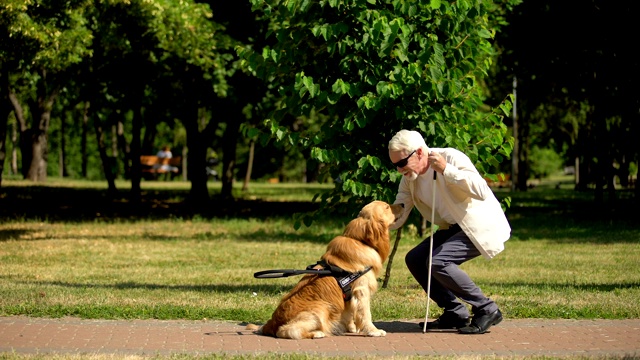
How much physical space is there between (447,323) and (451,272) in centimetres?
63

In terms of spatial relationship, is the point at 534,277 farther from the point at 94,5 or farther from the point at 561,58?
the point at 561,58

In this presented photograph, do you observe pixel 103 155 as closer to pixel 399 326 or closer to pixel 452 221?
pixel 399 326

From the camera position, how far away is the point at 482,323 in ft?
26.8

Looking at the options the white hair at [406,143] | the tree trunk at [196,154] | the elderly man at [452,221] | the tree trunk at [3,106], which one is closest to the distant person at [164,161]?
the tree trunk at [3,106]

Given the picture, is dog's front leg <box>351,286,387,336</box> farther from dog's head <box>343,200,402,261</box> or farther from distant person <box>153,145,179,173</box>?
distant person <box>153,145,179,173</box>

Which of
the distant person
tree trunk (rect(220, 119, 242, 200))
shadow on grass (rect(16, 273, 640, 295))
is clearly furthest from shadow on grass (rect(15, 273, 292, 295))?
the distant person

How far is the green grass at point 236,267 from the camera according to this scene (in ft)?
31.2

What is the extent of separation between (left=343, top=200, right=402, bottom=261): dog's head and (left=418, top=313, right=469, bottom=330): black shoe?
1020 millimetres

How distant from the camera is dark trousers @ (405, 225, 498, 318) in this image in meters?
8.09

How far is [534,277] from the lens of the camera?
43.3 feet

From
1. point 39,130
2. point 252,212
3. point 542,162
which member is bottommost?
point 252,212

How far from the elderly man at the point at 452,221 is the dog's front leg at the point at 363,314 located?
67 cm

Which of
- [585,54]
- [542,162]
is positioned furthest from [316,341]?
[542,162]

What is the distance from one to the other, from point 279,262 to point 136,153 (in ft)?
52.3
